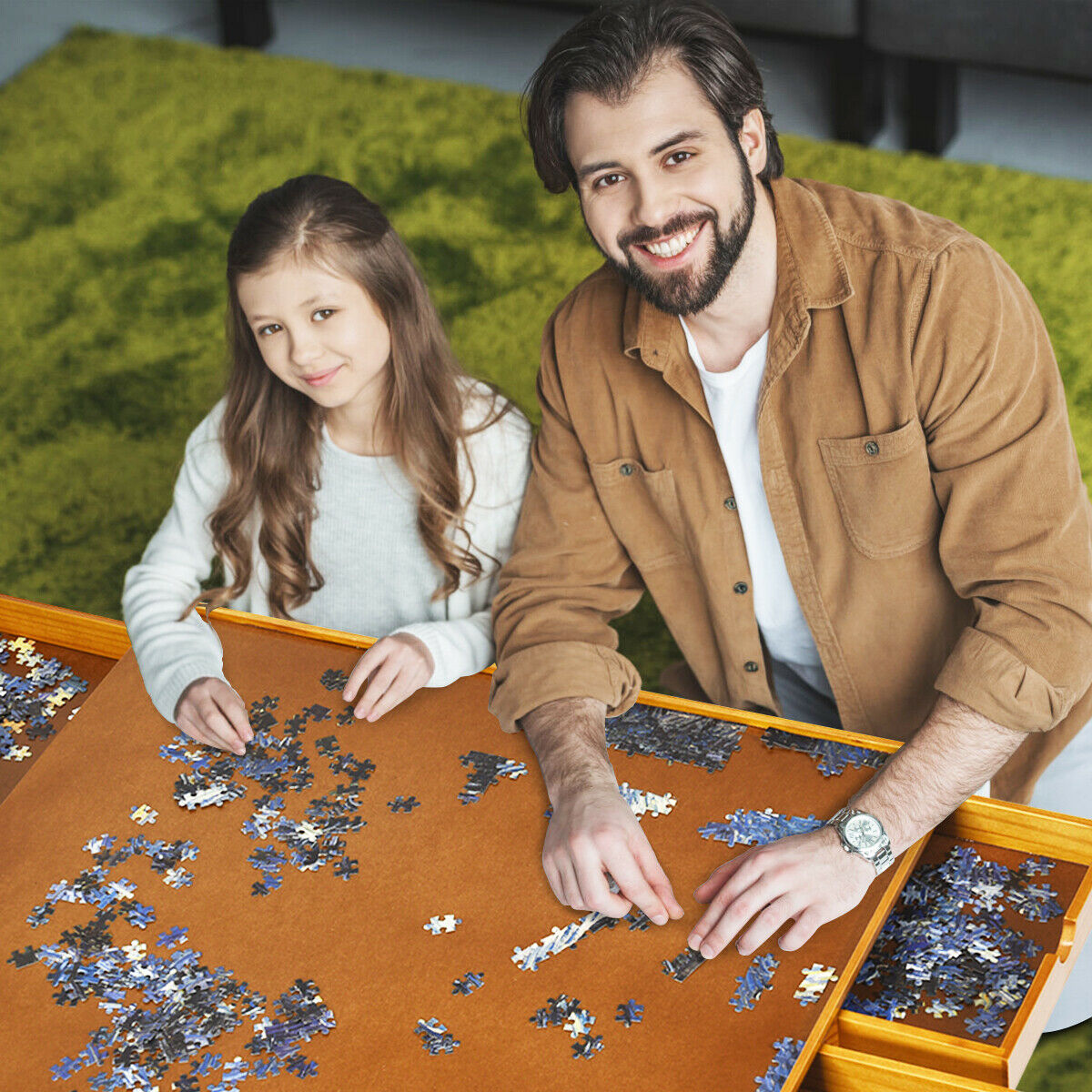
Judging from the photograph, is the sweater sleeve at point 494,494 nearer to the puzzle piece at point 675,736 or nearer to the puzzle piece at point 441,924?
the puzzle piece at point 675,736

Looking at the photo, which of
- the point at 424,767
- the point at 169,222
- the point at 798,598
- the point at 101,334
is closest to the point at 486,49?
the point at 169,222

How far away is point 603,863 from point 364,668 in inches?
21.6

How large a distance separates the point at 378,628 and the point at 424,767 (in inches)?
29.3

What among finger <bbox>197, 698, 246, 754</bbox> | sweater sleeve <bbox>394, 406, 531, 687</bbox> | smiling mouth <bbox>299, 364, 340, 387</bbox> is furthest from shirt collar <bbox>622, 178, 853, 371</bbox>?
finger <bbox>197, 698, 246, 754</bbox>

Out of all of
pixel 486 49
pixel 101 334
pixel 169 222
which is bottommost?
pixel 101 334

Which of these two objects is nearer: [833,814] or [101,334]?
[833,814]

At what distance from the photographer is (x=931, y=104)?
4984 mm

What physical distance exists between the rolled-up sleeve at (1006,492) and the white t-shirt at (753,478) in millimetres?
→ 300

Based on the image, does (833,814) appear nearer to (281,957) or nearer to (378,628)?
(281,957)

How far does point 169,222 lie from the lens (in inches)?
204

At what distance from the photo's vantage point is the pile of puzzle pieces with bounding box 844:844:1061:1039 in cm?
186

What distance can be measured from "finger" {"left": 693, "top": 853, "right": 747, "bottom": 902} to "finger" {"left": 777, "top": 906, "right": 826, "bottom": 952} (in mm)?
106

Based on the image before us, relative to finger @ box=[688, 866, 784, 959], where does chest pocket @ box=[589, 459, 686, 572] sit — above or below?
above

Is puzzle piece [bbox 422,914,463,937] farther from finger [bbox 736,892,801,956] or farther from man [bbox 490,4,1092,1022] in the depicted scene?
finger [bbox 736,892,801,956]
